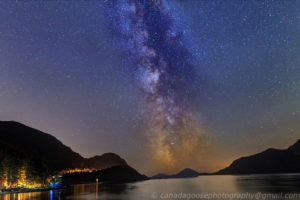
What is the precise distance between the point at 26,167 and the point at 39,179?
1944 centimetres

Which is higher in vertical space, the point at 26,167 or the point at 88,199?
the point at 26,167

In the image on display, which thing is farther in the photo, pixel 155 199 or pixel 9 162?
pixel 9 162

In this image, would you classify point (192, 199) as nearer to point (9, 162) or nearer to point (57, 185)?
point (9, 162)

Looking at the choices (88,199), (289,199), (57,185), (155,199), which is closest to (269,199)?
(289,199)

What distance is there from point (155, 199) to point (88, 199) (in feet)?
65.1

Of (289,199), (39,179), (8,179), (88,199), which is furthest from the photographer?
(39,179)

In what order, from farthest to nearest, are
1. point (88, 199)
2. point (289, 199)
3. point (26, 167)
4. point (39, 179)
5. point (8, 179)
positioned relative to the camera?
point (39, 179), point (26, 167), point (8, 179), point (88, 199), point (289, 199)

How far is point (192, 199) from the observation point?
232 ft

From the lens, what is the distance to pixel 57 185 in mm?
136375

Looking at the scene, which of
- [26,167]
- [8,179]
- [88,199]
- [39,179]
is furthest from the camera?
[39,179]

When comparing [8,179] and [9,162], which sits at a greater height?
[9,162]

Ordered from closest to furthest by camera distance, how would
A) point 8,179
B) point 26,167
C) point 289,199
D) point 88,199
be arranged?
point 289,199 → point 88,199 → point 8,179 → point 26,167

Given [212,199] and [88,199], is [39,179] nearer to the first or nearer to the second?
Answer: [88,199]

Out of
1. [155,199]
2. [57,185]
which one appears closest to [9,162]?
[57,185]
